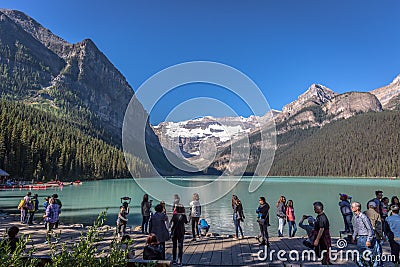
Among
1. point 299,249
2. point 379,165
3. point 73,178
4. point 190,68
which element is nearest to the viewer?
point 190,68

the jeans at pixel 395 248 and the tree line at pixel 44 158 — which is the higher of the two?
the tree line at pixel 44 158

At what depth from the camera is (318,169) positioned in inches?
7092

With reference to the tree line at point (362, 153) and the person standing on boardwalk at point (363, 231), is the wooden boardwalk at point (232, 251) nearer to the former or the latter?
the person standing on boardwalk at point (363, 231)

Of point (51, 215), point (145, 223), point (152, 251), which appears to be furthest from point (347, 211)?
point (51, 215)

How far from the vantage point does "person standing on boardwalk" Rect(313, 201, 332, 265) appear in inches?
291

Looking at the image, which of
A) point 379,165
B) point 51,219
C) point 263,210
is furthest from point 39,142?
point 379,165

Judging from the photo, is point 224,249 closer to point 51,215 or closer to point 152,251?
point 152,251

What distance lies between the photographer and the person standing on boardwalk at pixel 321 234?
7380 mm

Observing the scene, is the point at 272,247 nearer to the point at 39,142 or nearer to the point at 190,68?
the point at 190,68

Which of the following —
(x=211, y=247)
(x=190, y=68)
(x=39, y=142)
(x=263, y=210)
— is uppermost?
(x=39, y=142)

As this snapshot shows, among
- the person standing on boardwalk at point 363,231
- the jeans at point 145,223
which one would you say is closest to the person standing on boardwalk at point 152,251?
the person standing on boardwalk at point 363,231

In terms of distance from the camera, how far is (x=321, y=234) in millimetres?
7371

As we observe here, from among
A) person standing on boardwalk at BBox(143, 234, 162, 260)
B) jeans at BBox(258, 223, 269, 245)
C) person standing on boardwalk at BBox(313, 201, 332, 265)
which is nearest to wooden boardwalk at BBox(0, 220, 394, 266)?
jeans at BBox(258, 223, 269, 245)

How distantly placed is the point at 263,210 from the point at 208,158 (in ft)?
11.9
